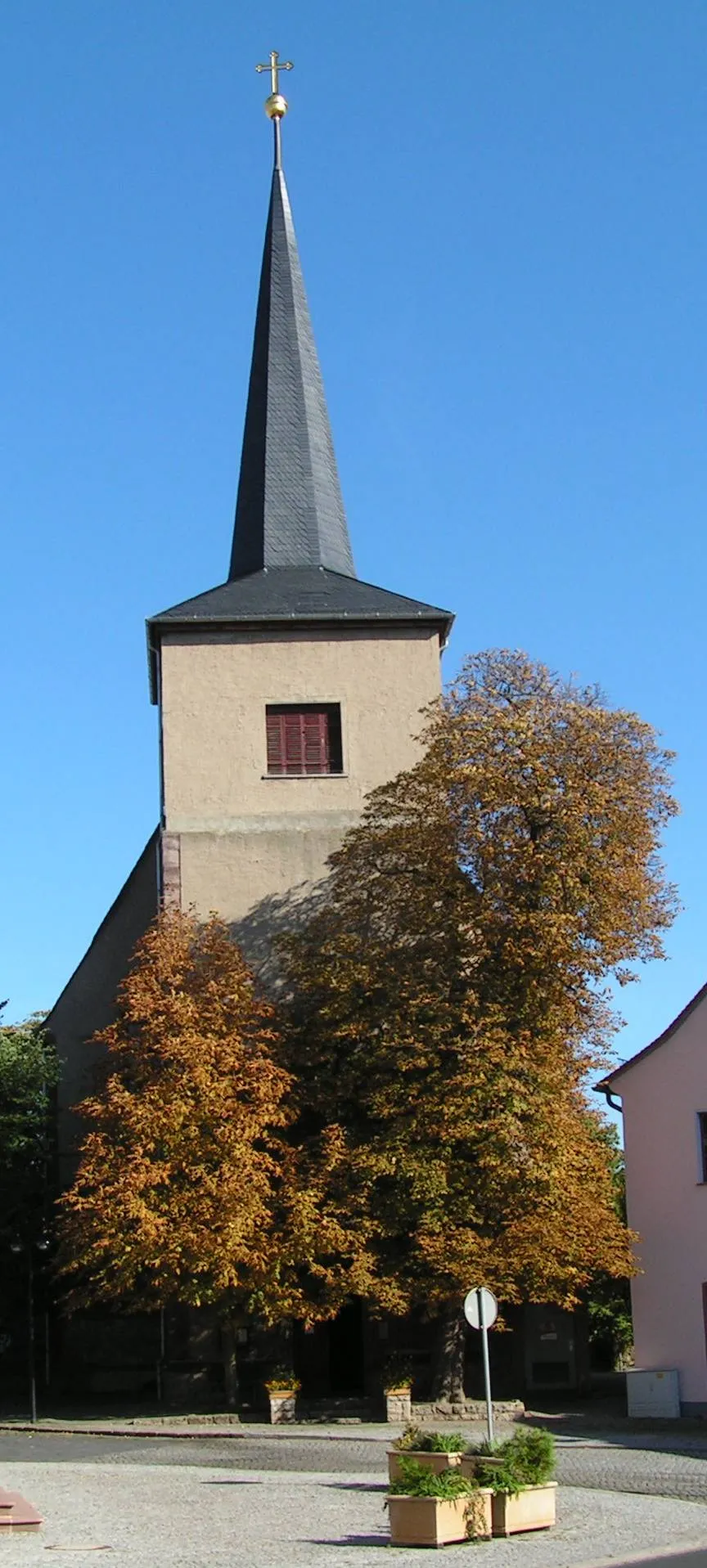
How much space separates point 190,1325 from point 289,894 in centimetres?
822

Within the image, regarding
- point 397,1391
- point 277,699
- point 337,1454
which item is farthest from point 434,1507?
point 277,699

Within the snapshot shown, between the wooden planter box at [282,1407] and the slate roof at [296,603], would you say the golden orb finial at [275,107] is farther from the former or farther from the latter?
the wooden planter box at [282,1407]

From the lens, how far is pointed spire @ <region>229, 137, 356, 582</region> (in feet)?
129

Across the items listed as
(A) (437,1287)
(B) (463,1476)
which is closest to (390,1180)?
(A) (437,1287)

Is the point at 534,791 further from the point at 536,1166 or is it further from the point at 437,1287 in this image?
the point at 437,1287

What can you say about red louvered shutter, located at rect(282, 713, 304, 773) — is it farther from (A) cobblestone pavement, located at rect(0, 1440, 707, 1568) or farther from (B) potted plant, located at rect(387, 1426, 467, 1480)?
(B) potted plant, located at rect(387, 1426, 467, 1480)

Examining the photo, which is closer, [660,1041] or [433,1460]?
[433,1460]

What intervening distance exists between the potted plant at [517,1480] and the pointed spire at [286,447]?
2513 centimetres

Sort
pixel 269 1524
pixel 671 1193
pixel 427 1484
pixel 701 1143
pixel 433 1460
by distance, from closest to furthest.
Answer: pixel 427 1484 → pixel 433 1460 → pixel 269 1524 → pixel 701 1143 → pixel 671 1193

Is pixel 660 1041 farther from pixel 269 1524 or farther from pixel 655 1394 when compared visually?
pixel 269 1524

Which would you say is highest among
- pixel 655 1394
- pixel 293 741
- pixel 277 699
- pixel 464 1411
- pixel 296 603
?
pixel 296 603

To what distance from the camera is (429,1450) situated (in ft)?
53.6

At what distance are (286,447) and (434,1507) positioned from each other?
28296 millimetres

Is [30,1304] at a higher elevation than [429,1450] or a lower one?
higher
